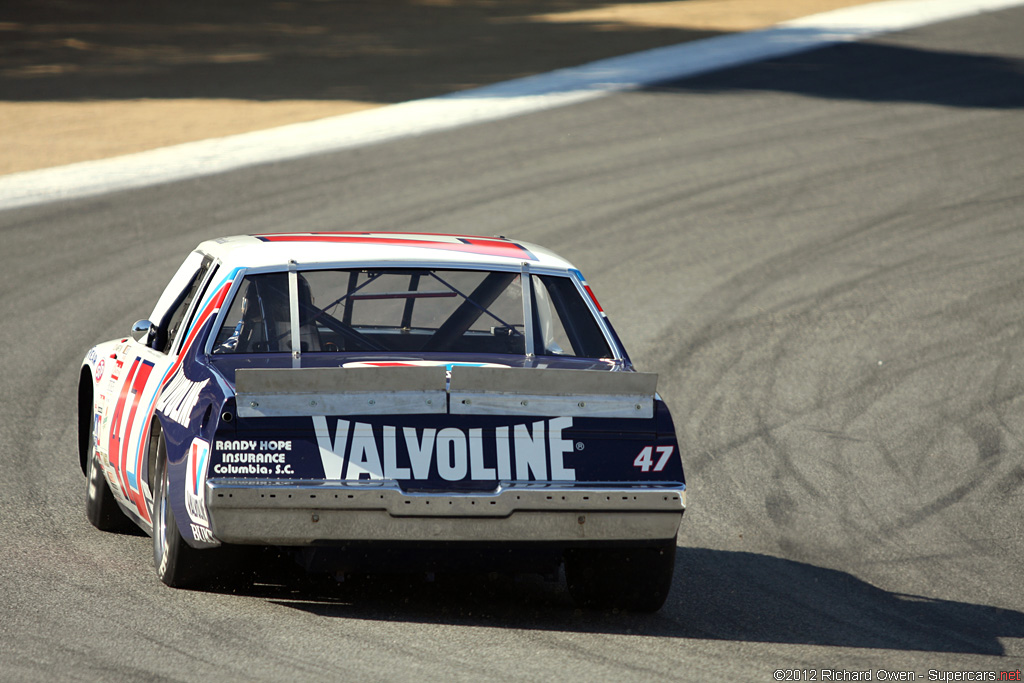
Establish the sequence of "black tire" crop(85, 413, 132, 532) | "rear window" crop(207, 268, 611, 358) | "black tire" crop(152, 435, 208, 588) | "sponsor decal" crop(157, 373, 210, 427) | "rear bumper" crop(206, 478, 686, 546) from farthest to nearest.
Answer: "black tire" crop(85, 413, 132, 532), "rear window" crop(207, 268, 611, 358), "black tire" crop(152, 435, 208, 588), "sponsor decal" crop(157, 373, 210, 427), "rear bumper" crop(206, 478, 686, 546)

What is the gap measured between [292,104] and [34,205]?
6.85m

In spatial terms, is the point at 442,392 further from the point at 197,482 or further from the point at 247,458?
the point at 197,482

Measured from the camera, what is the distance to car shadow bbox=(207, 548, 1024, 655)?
19.2 ft

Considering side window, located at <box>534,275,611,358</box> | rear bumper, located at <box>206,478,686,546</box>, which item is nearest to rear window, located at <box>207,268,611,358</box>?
side window, located at <box>534,275,611,358</box>

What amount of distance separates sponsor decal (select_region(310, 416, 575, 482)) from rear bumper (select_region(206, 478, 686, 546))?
0.20ft

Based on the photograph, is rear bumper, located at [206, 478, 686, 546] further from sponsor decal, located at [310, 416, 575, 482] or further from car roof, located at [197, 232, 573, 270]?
car roof, located at [197, 232, 573, 270]

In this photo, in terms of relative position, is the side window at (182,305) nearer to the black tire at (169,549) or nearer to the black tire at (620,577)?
the black tire at (169,549)

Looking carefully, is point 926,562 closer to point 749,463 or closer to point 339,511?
point 749,463

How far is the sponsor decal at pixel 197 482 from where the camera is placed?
214 inches

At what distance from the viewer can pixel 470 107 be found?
73.3 ft

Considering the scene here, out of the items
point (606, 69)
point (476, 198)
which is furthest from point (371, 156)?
point (606, 69)

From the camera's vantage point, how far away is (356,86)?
960 inches

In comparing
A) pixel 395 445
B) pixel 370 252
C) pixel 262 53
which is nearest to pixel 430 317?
pixel 370 252

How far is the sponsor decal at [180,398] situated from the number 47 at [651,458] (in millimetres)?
1860
